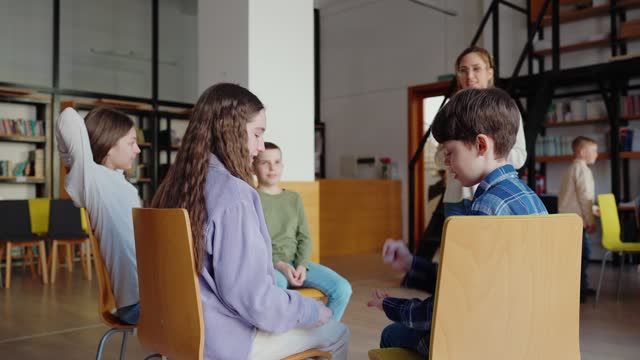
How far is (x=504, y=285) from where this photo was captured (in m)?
1.11

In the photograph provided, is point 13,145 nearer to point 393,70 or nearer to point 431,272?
point 393,70

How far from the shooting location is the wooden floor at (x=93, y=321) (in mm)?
3025

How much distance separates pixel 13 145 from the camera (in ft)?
24.3

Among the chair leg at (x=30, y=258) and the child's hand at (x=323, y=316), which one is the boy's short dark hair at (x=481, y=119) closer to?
the child's hand at (x=323, y=316)

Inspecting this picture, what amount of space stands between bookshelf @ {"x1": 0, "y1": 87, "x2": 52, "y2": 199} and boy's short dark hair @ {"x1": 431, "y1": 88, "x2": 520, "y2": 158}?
6.90 m

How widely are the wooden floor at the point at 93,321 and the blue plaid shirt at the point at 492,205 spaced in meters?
1.66

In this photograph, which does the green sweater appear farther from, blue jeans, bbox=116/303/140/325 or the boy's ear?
the boy's ear

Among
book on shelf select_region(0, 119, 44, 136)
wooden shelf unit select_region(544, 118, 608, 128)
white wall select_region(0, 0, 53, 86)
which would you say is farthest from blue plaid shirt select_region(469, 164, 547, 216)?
white wall select_region(0, 0, 53, 86)

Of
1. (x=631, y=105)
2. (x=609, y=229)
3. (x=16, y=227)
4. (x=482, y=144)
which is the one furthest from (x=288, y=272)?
(x=631, y=105)

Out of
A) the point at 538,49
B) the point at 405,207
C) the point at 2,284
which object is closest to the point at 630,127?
the point at 538,49

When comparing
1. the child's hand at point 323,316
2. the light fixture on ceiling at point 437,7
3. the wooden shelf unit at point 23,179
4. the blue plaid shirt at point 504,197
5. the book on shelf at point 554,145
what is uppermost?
the light fixture on ceiling at point 437,7

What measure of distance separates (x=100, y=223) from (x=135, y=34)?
741 centimetres

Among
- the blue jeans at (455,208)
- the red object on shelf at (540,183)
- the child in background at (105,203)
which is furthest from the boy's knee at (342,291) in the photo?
the red object on shelf at (540,183)

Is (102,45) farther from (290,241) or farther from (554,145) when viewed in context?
(290,241)
